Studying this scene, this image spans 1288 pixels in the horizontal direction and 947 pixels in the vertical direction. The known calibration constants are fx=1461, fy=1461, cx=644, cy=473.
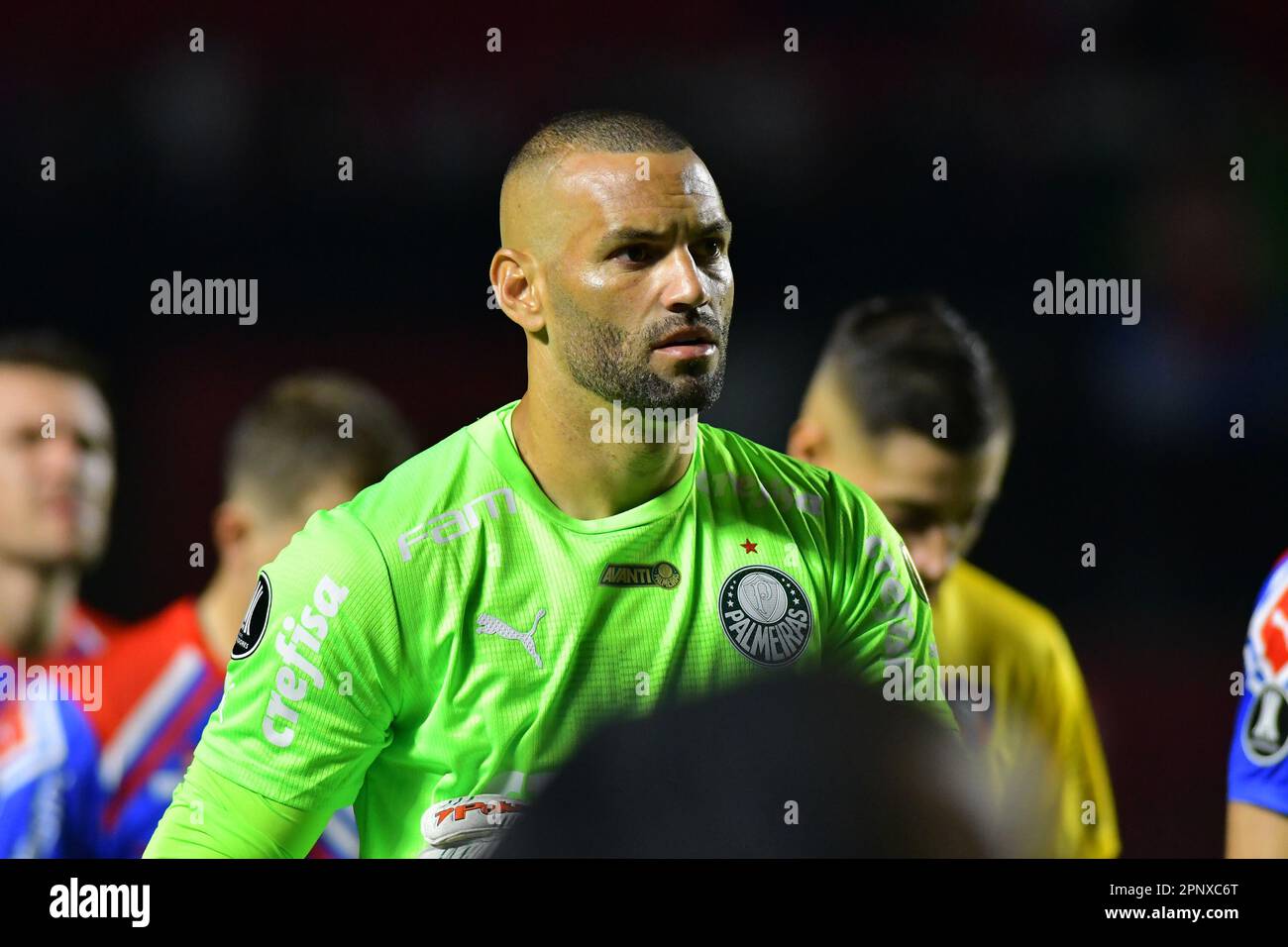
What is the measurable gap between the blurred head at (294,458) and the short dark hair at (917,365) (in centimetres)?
136

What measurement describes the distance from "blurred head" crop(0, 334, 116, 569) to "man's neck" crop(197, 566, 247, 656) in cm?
35

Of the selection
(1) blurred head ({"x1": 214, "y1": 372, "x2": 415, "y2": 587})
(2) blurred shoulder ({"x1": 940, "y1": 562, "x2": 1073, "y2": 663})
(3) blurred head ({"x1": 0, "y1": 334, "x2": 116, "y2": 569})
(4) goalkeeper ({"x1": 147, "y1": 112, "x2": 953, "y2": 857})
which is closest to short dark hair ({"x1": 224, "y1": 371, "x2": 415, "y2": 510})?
(1) blurred head ({"x1": 214, "y1": 372, "x2": 415, "y2": 587})

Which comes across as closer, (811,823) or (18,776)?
(811,823)

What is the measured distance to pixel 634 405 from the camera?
3422mm

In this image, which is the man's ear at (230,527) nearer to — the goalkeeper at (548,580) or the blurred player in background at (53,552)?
the blurred player in background at (53,552)

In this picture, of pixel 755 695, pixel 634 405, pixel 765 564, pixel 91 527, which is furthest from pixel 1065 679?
pixel 755 695

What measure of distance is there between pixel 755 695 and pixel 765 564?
2214mm

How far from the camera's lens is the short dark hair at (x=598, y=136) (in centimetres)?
344

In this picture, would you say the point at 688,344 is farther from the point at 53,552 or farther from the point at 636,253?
the point at 53,552

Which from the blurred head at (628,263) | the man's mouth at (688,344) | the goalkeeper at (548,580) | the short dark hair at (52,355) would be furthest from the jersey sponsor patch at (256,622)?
the short dark hair at (52,355)
